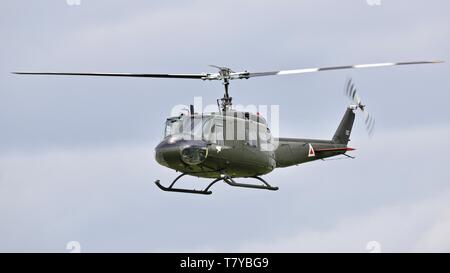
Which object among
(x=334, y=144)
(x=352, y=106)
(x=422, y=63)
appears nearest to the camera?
(x=422, y=63)

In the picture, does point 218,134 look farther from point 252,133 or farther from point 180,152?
point 180,152

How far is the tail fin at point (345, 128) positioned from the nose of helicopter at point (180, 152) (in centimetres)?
824

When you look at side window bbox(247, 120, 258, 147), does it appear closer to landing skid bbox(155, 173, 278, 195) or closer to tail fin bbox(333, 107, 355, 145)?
landing skid bbox(155, 173, 278, 195)

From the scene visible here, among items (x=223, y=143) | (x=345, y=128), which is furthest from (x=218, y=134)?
(x=345, y=128)

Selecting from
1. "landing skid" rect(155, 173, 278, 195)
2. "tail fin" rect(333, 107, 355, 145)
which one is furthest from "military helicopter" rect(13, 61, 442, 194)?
"tail fin" rect(333, 107, 355, 145)

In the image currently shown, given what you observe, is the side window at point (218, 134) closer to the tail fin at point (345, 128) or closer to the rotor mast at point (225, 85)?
the rotor mast at point (225, 85)

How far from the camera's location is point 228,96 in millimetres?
34500

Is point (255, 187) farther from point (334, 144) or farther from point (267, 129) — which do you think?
point (334, 144)

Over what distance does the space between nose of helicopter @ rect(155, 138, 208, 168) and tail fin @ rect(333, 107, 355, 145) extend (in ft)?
27.0

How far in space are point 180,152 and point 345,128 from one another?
10.1 metres

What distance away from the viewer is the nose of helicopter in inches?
1238

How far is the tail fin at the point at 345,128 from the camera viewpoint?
3903 cm

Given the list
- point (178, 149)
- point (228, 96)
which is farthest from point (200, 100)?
point (178, 149)

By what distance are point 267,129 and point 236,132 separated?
1823 mm
